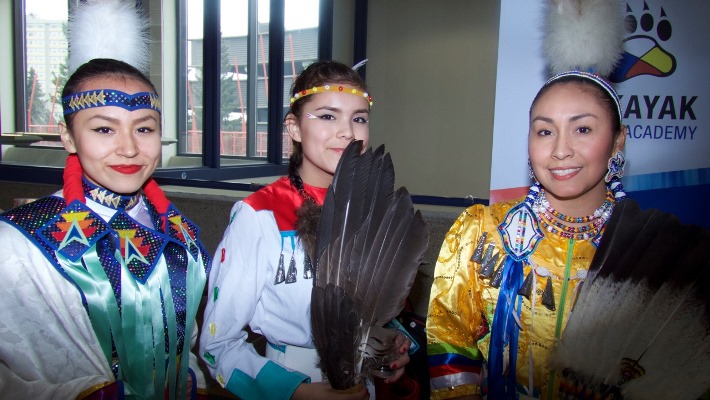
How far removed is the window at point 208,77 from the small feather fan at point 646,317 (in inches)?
170

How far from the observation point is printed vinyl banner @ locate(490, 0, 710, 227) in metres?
2.02

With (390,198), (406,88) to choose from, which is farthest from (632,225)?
(406,88)

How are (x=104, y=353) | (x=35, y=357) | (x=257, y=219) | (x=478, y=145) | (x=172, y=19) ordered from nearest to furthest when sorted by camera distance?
(x=35, y=357) → (x=104, y=353) → (x=257, y=219) → (x=172, y=19) → (x=478, y=145)

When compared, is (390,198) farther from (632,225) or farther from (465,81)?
(465,81)

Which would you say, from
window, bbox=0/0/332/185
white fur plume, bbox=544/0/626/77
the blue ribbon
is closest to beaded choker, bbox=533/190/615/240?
the blue ribbon

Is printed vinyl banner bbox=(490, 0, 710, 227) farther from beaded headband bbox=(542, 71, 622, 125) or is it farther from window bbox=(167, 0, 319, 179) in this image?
window bbox=(167, 0, 319, 179)

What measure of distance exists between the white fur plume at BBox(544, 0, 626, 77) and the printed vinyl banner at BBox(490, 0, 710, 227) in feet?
1.70

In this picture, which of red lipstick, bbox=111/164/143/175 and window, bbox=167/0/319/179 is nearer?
red lipstick, bbox=111/164/143/175

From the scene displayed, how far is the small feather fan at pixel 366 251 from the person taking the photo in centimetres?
126

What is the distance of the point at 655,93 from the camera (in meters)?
2.05

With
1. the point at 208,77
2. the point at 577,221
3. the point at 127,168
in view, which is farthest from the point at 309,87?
the point at 208,77

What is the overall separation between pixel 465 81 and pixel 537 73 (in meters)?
4.75

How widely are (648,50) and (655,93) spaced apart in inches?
6.7

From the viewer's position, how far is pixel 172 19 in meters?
6.16
